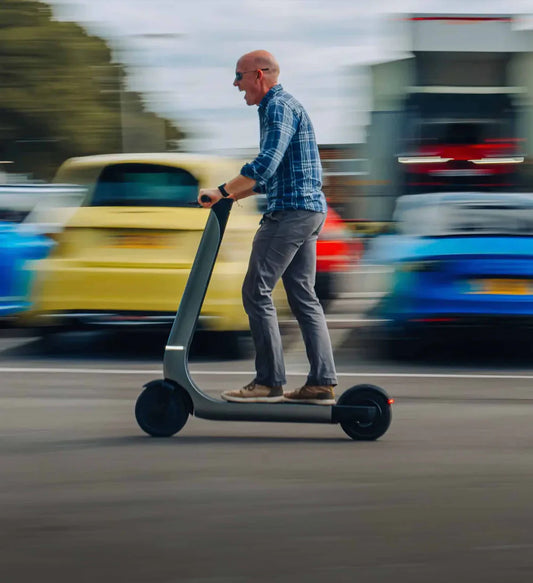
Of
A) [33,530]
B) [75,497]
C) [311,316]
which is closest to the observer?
[33,530]

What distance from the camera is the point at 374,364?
8258 millimetres

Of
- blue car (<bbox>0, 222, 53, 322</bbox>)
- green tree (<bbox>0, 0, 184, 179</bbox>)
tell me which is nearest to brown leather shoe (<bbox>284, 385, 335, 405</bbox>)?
blue car (<bbox>0, 222, 53, 322</bbox>)

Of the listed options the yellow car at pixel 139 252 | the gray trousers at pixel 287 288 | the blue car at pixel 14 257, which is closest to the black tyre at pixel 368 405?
the gray trousers at pixel 287 288

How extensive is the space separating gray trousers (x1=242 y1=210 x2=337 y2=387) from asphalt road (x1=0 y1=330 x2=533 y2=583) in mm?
340

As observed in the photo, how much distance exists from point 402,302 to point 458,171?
9.04 meters

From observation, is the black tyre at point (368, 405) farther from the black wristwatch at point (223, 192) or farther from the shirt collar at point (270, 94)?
the shirt collar at point (270, 94)

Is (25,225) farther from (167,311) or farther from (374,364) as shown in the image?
(374,364)

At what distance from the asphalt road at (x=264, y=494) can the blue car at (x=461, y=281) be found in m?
0.89

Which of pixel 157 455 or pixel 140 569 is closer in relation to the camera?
pixel 140 569

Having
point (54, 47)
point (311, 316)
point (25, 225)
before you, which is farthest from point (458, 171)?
point (54, 47)

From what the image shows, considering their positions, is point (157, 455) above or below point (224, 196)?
below

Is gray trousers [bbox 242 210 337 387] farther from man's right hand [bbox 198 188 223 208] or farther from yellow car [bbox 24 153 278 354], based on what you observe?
yellow car [bbox 24 153 278 354]

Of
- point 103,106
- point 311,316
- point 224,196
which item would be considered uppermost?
point 224,196

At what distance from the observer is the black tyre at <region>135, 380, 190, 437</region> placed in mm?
5551
